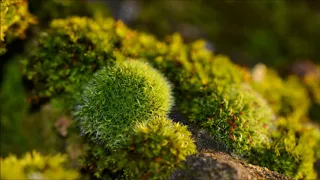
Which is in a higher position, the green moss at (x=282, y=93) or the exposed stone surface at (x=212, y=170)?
the green moss at (x=282, y=93)

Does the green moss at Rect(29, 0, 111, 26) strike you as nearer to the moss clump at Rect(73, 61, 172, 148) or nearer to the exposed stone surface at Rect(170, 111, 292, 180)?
the moss clump at Rect(73, 61, 172, 148)

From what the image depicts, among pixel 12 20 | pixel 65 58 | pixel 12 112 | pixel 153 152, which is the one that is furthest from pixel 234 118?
pixel 12 112

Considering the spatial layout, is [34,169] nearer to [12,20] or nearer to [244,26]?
[12,20]

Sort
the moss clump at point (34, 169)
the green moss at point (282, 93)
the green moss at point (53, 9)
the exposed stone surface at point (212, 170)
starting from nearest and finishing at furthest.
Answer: the moss clump at point (34, 169)
the exposed stone surface at point (212, 170)
the green moss at point (53, 9)
the green moss at point (282, 93)

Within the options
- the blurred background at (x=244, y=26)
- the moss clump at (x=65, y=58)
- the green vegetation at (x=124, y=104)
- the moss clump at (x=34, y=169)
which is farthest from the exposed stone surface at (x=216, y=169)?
the blurred background at (x=244, y=26)

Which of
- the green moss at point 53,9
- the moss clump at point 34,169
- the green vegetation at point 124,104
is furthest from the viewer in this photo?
the green moss at point 53,9

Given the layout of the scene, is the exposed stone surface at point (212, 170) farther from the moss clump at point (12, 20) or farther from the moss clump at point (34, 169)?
the moss clump at point (12, 20)
